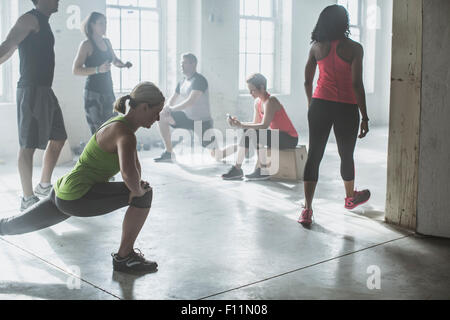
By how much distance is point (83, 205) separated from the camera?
3309 millimetres

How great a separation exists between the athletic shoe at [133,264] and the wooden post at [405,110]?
189cm

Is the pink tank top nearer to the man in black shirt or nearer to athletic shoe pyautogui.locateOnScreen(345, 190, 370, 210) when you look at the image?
athletic shoe pyautogui.locateOnScreen(345, 190, 370, 210)

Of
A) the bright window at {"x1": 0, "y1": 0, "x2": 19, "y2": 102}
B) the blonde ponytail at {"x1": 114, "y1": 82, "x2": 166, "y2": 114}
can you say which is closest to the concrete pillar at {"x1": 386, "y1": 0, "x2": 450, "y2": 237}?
the blonde ponytail at {"x1": 114, "y1": 82, "x2": 166, "y2": 114}

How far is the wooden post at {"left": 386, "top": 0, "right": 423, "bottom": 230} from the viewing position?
4.12m

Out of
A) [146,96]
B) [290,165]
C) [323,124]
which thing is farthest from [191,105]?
[146,96]

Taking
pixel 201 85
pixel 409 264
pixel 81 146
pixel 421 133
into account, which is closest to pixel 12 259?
pixel 409 264

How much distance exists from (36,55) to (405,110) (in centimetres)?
276

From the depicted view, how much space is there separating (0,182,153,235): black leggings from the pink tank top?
1.74 metres

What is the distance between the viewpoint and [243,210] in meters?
4.96

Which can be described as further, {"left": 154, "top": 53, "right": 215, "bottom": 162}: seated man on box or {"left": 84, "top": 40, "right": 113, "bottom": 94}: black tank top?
{"left": 154, "top": 53, "right": 215, "bottom": 162}: seated man on box

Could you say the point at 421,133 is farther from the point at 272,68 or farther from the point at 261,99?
the point at 272,68

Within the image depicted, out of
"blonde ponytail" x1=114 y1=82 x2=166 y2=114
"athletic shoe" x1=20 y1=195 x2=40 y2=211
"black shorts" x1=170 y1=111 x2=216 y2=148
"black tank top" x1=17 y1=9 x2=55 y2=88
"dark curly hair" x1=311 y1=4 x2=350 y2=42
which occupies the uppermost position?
"dark curly hair" x1=311 y1=4 x2=350 y2=42

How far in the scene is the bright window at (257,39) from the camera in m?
11.1
